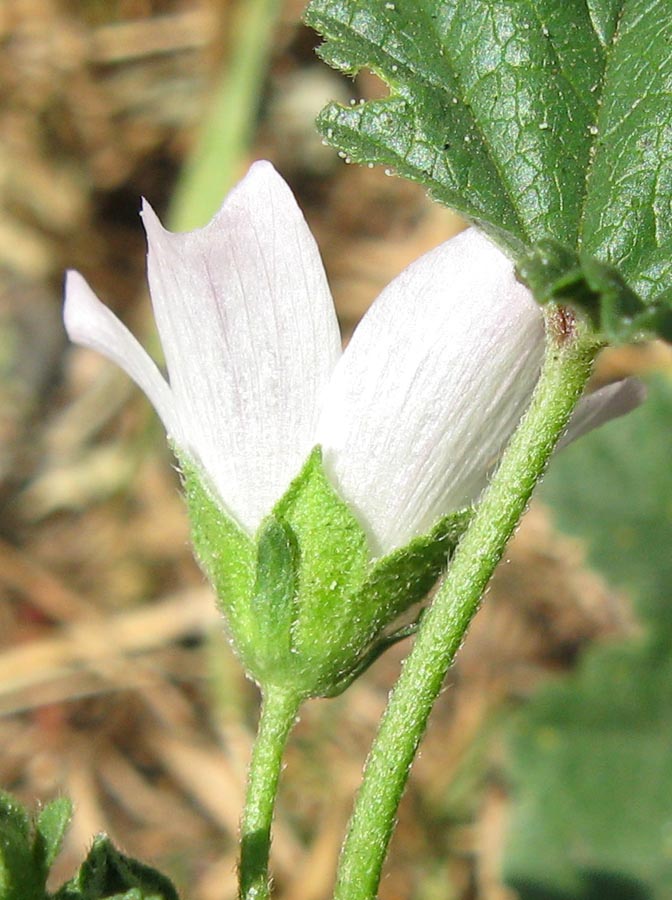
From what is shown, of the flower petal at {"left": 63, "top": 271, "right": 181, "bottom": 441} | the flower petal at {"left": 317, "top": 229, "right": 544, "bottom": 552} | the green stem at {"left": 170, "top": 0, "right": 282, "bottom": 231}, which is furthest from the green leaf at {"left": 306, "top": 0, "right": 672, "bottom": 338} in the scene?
the green stem at {"left": 170, "top": 0, "right": 282, "bottom": 231}

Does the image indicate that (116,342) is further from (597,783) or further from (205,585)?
(205,585)

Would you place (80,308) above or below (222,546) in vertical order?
above

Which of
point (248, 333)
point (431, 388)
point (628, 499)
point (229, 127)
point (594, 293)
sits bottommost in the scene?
point (594, 293)

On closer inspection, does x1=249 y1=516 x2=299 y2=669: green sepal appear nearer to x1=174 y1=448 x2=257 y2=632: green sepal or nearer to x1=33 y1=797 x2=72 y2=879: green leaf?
x1=174 y1=448 x2=257 y2=632: green sepal

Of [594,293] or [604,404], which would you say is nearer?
[594,293]

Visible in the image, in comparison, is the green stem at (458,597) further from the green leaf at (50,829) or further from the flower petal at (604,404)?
the green leaf at (50,829)

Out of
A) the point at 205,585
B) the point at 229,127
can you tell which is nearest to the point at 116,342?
the point at 205,585

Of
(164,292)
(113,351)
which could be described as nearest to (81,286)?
(113,351)

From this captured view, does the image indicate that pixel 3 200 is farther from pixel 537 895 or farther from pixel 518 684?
pixel 537 895
